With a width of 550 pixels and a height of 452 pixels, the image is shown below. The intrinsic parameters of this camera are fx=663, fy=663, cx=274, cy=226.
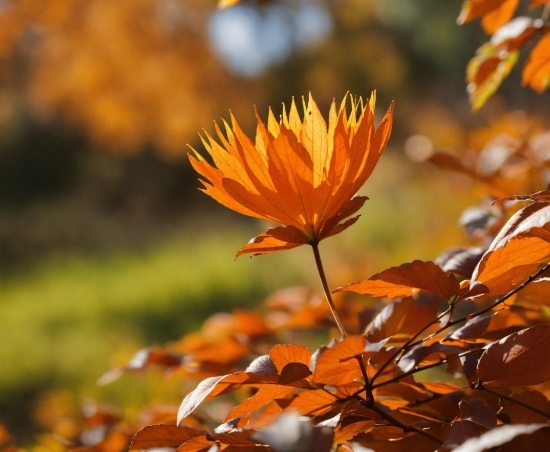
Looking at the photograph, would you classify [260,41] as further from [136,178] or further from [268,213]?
[268,213]

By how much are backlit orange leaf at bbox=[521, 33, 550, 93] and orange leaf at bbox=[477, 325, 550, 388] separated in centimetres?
42

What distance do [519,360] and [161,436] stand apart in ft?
0.92

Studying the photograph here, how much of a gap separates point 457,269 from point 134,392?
2534 millimetres

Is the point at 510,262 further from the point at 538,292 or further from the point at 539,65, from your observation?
the point at 539,65

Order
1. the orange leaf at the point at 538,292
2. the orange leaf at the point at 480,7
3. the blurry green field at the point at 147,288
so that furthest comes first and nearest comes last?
the blurry green field at the point at 147,288
the orange leaf at the point at 480,7
the orange leaf at the point at 538,292

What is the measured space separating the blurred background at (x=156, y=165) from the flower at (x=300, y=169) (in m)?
1.33

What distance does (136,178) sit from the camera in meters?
11.7

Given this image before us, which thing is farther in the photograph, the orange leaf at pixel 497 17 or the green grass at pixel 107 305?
the green grass at pixel 107 305

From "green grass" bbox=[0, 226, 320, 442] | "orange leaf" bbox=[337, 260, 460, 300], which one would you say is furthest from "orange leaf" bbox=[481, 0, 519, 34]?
"green grass" bbox=[0, 226, 320, 442]

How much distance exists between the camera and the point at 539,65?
826mm

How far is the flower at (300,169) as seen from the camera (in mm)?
493

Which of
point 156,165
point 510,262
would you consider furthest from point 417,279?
point 156,165

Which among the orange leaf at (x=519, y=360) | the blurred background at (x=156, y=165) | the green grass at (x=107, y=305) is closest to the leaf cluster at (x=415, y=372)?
the orange leaf at (x=519, y=360)

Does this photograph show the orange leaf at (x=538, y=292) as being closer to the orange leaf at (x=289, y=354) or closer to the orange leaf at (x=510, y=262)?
the orange leaf at (x=510, y=262)
